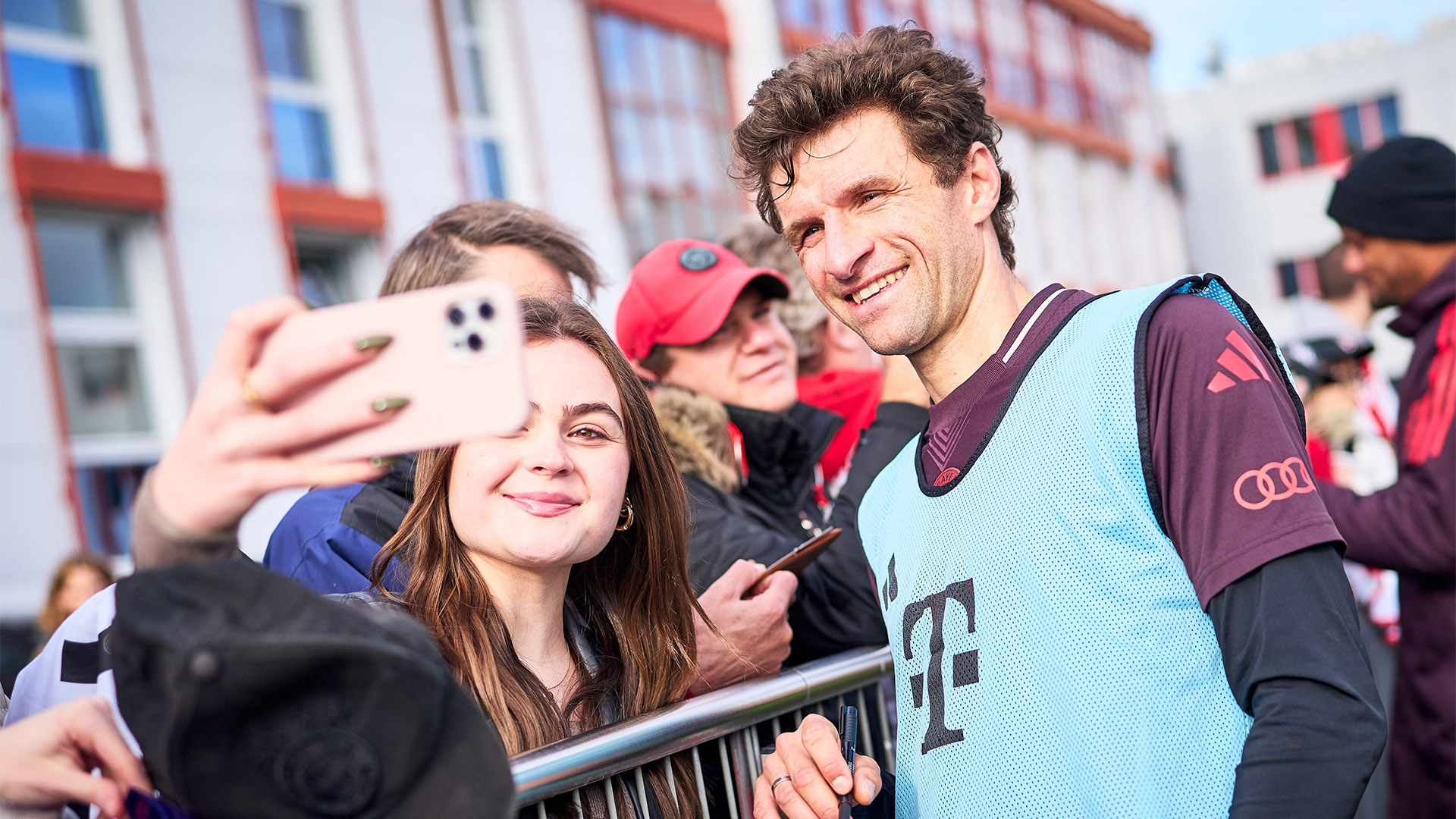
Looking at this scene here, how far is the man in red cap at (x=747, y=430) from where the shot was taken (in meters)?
2.95

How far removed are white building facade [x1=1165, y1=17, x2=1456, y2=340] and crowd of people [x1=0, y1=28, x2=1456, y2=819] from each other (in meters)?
30.1

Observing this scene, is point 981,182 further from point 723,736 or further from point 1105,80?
point 1105,80

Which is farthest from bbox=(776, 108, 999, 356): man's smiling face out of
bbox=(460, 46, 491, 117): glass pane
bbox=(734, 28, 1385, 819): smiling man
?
bbox=(460, 46, 491, 117): glass pane

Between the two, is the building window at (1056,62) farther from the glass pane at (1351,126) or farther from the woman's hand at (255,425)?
the woman's hand at (255,425)

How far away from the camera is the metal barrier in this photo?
6.41 ft

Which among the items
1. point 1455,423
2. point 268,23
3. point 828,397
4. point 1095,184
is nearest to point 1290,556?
point 1455,423

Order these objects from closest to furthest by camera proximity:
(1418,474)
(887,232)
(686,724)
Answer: (887,232), (686,724), (1418,474)

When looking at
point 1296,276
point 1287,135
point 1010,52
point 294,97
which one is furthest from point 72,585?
point 1287,135

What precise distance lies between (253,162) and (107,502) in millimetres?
3328

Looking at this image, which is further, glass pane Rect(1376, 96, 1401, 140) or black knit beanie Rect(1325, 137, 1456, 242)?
glass pane Rect(1376, 96, 1401, 140)

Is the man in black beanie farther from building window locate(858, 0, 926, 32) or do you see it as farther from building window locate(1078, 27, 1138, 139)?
building window locate(1078, 27, 1138, 139)

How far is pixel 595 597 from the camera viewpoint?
96.3 inches

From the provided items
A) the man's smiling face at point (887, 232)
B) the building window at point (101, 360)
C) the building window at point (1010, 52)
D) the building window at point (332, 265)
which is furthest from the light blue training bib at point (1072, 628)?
the building window at point (1010, 52)

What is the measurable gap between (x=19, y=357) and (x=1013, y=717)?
378 inches
